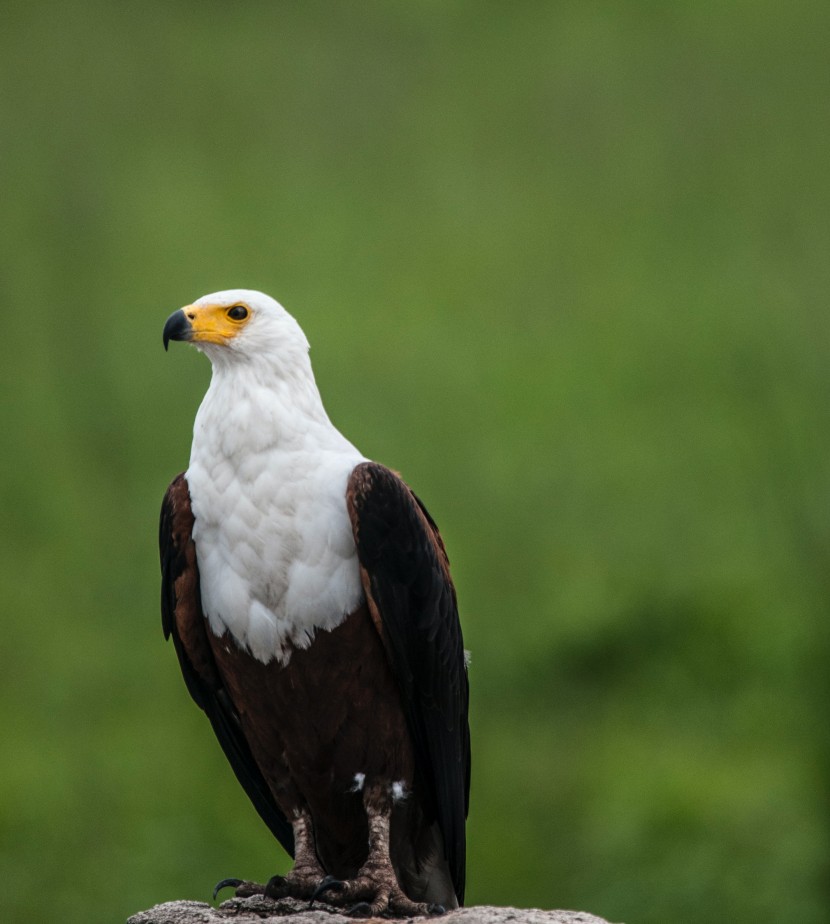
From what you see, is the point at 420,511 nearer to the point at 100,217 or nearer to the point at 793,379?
the point at 793,379

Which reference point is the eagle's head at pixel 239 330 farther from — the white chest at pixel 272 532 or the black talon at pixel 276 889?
the black talon at pixel 276 889

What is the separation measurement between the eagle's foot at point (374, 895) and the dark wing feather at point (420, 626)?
33 cm

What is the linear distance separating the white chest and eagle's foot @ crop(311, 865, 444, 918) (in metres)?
0.79

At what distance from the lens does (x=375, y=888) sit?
16.1 ft

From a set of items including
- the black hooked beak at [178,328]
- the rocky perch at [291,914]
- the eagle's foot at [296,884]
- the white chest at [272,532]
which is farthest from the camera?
the eagle's foot at [296,884]

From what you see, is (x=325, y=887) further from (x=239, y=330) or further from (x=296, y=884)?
(x=239, y=330)

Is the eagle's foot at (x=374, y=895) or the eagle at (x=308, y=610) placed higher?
the eagle at (x=308, y=610)

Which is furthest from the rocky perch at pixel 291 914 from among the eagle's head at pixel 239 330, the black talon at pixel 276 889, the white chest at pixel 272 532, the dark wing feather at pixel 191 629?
the eagle's head at pixel 239 330

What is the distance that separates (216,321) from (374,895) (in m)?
2.01

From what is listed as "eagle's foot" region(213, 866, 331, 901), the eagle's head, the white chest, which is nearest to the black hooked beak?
the eagle's head

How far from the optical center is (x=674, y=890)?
11.4 m

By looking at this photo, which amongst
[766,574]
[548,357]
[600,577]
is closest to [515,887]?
[600,577]

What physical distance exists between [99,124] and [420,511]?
1344 centimetres

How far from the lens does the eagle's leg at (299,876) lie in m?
5.04
